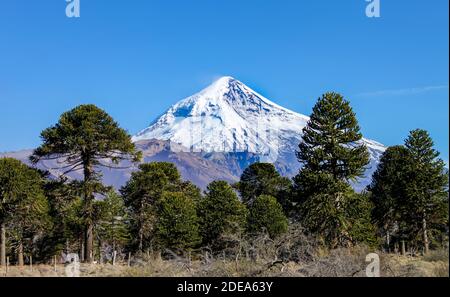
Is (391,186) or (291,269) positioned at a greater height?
(391,186)

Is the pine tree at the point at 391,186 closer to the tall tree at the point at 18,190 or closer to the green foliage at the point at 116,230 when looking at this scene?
the green foliage at the point at 116,230

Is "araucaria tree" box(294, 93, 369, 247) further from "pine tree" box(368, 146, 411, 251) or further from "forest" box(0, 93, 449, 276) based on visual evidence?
"pine tree" box(368, 146, 411, 251)

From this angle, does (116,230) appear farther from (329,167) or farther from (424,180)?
(424,180)

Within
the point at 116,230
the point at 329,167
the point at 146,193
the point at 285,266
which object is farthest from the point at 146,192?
the point at 285,266

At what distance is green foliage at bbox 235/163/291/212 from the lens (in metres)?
55.8

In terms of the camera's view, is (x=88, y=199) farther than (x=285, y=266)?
Yes

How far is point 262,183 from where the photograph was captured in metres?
56.4

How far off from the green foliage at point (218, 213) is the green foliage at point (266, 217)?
0.82m

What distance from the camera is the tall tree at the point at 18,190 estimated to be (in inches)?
1470

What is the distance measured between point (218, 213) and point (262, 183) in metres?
10.1

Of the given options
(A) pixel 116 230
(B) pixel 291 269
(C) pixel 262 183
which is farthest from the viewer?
(C) pixel 262 183

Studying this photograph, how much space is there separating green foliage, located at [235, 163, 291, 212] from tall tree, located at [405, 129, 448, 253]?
14.0m
